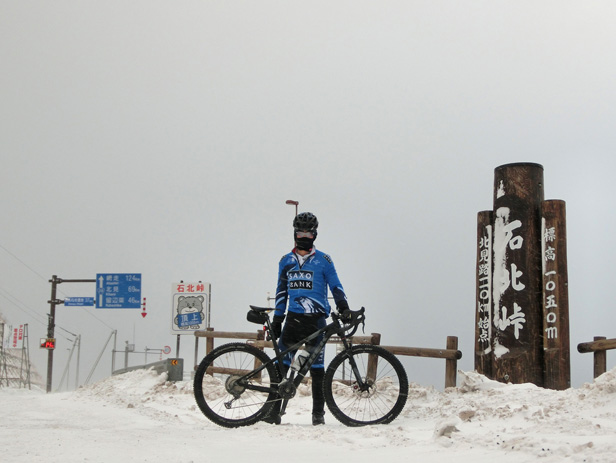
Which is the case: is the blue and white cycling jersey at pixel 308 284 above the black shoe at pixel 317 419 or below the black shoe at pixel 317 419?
above

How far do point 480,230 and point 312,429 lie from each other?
14.1 ft

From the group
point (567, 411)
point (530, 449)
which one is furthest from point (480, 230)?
point (530, 449)

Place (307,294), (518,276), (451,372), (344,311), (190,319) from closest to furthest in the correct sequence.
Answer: (344,311)
(307,294)
(518,276)
(451,372)
(190,319)

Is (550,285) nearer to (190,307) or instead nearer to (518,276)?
(518,276)

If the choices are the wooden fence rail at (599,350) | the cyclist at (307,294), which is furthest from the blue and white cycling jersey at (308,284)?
the wooden fence rail at (599,350)

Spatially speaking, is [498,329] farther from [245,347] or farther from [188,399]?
[188,399]

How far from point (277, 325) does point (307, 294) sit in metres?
0.45

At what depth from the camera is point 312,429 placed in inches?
207

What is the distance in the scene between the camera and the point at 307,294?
613 centimetres

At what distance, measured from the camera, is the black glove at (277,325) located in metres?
6.17

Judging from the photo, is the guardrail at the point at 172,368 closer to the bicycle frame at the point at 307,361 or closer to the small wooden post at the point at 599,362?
the bicycle frame at the point at 307,361

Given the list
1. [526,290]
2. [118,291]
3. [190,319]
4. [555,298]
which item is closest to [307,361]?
[526,290]

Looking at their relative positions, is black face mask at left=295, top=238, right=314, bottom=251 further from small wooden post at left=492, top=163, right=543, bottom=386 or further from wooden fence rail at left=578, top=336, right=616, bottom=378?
wooden fence rail at left=578, top=336, right=616, bottom=378

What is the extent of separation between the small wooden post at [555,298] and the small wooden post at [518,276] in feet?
0.33
